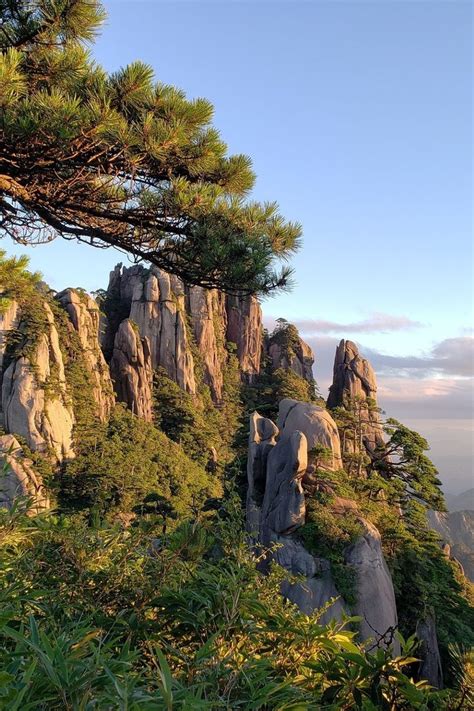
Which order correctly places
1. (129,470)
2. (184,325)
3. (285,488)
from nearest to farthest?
(285,488) → (129,470) → (184,325)

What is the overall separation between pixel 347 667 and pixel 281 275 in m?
4.22

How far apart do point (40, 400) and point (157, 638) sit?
28.9m

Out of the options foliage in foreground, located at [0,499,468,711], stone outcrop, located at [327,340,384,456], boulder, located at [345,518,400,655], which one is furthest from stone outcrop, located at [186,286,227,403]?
foliage in foreground, located at [0,499,468,711]

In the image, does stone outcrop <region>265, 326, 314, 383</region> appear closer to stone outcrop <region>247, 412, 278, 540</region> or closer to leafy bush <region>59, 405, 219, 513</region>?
leafy bush <region>59, 405, 219, 513</region>

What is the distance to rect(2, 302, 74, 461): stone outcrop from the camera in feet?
89.8

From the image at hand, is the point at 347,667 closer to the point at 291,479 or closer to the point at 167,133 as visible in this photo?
the point at 167,133

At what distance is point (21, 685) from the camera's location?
1.11 meters

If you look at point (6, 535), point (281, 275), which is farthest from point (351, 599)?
point (6, 535)

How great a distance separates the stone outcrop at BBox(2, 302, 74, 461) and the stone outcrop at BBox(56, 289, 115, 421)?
4666mm

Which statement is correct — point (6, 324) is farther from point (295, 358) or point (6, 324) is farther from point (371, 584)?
point (295, 358)

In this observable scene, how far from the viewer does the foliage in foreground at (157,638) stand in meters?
1.14

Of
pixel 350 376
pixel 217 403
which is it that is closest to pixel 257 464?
pixel 350 376

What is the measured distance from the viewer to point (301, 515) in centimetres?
1280

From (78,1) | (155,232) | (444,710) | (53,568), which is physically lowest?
(444,710)
